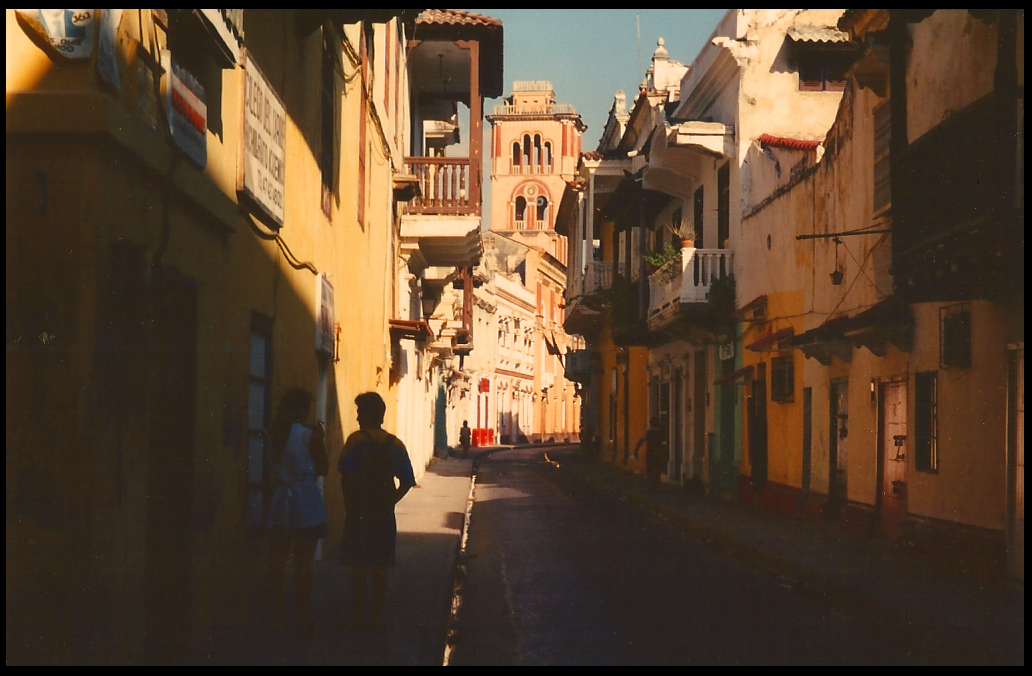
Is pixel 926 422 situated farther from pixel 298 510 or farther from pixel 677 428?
pixel 677 428

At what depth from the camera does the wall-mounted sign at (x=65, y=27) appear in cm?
507

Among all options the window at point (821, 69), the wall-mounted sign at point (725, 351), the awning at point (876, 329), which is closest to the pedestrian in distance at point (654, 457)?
the wall-mounted sign at point (725, 351)

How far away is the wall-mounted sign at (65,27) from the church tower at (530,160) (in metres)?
88.4

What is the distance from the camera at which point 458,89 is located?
25203 mm

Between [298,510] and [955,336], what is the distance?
7186 millimetres

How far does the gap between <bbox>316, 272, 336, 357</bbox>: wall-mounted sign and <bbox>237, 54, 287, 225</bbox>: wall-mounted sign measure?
2.24 metres

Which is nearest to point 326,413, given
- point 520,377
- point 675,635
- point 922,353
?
point 675,635

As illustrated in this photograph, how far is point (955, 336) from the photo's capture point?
1247cm

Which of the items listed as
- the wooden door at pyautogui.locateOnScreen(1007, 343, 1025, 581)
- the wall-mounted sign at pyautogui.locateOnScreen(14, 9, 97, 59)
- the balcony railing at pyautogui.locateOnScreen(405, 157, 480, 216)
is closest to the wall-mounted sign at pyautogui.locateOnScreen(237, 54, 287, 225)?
the wall-mounted sign at pyautogui.locateOnScreen(14, 9, 97, 59)

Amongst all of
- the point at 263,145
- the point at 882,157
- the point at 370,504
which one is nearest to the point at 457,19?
the point at 882,157

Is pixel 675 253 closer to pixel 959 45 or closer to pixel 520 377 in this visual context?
pixel 959 45

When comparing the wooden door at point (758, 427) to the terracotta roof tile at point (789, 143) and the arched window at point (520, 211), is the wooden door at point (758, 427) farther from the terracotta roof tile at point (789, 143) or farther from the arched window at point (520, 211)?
the arched window at point (520, 211)

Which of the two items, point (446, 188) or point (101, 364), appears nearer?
point (101, 364)

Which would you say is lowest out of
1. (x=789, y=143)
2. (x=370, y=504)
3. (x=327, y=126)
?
(x=370, y=504)
